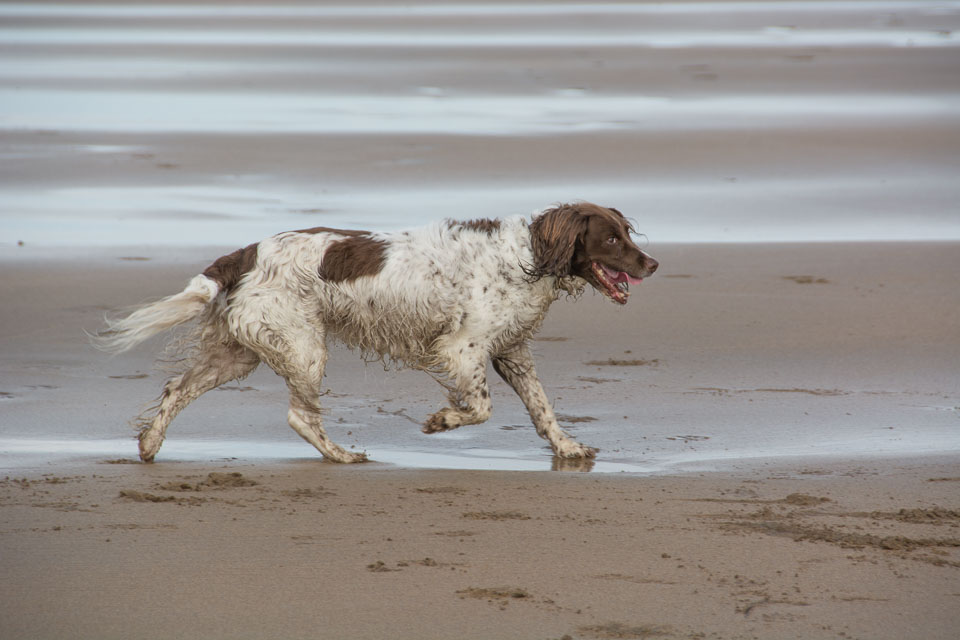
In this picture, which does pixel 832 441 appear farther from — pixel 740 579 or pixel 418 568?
pixel 418 568

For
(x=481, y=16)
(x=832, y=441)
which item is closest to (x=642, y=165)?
(x=832, y=441)

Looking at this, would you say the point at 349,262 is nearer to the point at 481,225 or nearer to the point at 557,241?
the point at 481,225

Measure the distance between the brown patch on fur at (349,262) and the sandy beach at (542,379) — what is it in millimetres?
973

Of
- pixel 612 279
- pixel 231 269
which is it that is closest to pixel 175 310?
pixel 231 269

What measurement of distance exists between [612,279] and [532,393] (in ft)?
2.47

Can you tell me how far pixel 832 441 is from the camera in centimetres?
696

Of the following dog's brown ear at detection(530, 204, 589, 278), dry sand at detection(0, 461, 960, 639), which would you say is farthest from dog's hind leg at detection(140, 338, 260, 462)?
dog's brown ear at detection(530, 204, 589, 278)

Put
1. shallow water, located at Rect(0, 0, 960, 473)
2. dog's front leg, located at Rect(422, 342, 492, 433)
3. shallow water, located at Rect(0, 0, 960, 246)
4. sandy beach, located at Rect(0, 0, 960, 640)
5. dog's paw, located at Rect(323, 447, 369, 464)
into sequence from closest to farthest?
sandy beach, located at Rect(0, 0, 960, 640) → dog's paw, located at Rect(323, 447, 369, 464) → dog's front leg, located at Rect(422, 342, 492, 433) → shallow water, located at Rect(0, 0, 960, 473) → shallow water, located at Rect(0, 0, 960, 246)

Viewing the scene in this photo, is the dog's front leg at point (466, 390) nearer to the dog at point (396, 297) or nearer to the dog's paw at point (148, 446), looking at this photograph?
the dog at point (396, 297)

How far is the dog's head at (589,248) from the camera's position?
6809mm

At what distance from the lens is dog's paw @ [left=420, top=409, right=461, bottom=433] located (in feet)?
22.3

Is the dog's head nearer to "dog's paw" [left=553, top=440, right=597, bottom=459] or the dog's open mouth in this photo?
the dog's open mouth

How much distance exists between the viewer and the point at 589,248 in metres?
6.87

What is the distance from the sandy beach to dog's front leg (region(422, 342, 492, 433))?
22 centimetres
